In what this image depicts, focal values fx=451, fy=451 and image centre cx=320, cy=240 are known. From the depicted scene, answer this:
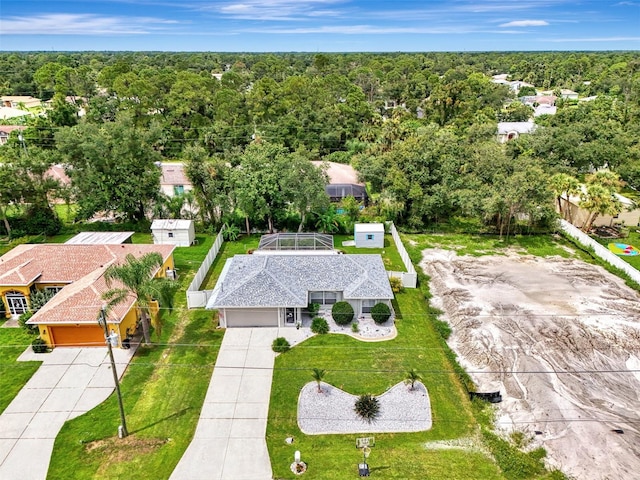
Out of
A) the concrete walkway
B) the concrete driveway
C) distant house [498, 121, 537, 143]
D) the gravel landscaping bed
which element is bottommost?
the concrete driveway

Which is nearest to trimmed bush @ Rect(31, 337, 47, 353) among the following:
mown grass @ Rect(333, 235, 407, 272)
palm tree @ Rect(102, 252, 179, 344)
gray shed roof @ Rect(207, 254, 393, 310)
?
palm tree @ Rect(102, 252, 179, 344)

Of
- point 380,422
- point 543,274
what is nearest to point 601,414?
point 380,422

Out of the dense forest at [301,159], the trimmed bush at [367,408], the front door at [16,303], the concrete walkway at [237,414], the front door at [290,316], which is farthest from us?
the dense forest at [301,159]

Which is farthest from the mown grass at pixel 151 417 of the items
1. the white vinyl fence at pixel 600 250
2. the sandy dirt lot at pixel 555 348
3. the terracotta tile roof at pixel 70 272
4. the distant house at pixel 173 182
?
the white vinyl fence at pixel 600 250

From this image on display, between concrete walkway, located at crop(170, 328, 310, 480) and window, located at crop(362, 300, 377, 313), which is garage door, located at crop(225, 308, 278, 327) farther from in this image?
window, located at crop(362, 300, 377, 313)

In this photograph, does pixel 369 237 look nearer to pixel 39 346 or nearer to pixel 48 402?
pixel 39 346

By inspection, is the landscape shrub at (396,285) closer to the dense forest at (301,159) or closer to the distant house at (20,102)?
the dense forest at (301,159)

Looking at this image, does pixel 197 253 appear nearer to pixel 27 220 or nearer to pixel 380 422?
pixel 27 220

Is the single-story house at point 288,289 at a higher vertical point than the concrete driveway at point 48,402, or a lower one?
higher
